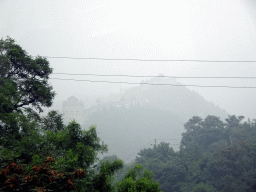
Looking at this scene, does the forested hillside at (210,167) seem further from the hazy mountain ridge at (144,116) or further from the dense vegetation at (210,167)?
the hazy mountain ridge at (144,116)

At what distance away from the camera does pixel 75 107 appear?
9125 cm

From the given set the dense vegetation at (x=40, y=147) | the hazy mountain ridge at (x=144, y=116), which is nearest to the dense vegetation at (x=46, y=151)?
the dense vegetation at (x=40, y=147)

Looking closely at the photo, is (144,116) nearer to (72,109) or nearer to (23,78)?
Result: (72,109)

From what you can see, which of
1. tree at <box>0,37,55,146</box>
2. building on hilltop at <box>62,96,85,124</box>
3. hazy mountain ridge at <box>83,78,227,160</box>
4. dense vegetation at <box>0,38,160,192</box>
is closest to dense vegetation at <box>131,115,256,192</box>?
dense vegetation at <box>0,38,160,192</box>

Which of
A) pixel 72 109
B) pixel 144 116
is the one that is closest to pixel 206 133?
pixel 144 116

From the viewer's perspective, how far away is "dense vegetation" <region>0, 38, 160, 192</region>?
5078mm

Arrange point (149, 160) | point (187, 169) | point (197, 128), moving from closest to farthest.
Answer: point (187, 169) < point (149, 160) < point (197, 128)

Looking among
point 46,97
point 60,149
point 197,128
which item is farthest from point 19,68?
point 197,128

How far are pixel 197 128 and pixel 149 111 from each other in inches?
2669

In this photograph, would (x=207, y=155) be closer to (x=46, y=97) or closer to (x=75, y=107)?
(x=46, y=97)

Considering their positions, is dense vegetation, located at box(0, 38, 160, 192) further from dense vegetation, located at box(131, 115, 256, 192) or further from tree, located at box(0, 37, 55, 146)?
dense vegetation, located at box(131, 115, 256, 192)

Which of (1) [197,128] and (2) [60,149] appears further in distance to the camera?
(1) [197,128]

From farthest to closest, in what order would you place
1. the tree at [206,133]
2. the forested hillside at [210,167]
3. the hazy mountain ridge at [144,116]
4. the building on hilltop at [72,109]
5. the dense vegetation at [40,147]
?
the building on hilltop at [72,109] < the hazy mountain ridge at [144,116] < the tree at [206,133] < the forested hillside at [210,167] < the dense vegetation at [40,147]

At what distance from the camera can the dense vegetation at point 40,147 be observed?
5078 mm
